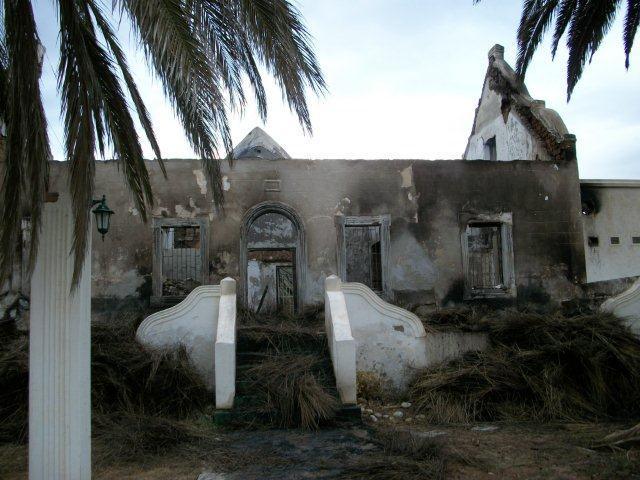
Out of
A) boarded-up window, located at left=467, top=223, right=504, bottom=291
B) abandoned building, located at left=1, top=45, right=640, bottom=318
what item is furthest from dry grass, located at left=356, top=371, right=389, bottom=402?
boarded-up window, located at left=467, top=223, right=504, bottom=291

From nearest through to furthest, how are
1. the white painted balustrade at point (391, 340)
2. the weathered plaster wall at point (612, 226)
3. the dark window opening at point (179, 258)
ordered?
the white painted balustrade at point (391, 340), the dark window opening at point (179, 258), the weathered plaster wall at point (612, 226)

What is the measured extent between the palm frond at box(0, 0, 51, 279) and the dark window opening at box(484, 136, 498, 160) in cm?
1774

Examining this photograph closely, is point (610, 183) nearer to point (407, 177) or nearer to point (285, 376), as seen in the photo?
point (407, 177)

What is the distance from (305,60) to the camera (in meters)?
4.87

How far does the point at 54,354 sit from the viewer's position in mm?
4660

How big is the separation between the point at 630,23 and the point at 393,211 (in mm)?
7096

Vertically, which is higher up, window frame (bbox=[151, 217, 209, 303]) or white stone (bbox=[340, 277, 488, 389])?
window frame (bbox=[151, 217, 209, 303])

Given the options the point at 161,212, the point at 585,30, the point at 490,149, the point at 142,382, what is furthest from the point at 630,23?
the point at 490,149

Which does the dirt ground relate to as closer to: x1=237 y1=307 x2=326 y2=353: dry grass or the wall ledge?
x1=237 y1=307 x2=326 y2=353: dry grass

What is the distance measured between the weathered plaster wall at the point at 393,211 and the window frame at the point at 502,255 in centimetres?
15

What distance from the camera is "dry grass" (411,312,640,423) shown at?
8.66 metres

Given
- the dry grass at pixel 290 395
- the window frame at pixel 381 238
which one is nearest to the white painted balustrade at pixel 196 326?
the dry grass at pixel 290 395

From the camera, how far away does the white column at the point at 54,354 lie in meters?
4.64

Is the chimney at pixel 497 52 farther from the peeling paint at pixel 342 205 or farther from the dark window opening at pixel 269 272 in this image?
the dark window opening at pixel 269 272
